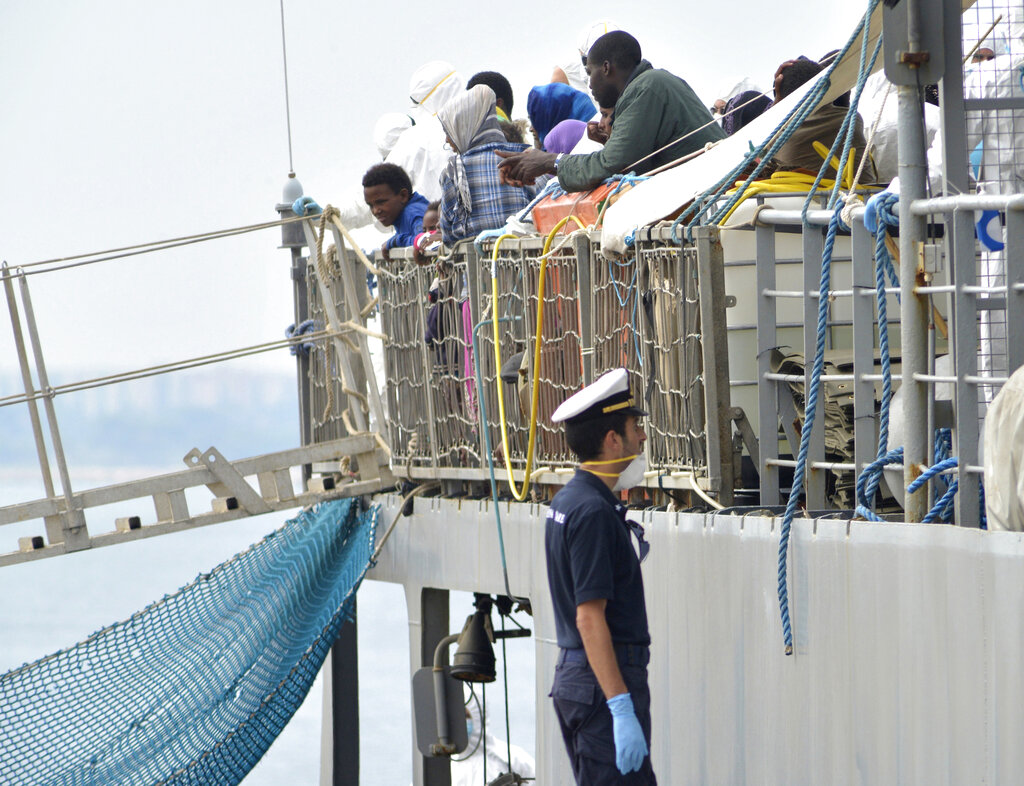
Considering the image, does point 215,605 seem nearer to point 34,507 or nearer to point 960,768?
point 34,507

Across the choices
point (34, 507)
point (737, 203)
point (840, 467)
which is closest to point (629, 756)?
point (840, 467)

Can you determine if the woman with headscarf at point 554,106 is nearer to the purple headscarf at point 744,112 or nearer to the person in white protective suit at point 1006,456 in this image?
the purple headscarf at point 744,112

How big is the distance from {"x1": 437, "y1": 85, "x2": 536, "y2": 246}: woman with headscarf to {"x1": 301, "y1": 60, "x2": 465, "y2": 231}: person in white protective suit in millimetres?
2040

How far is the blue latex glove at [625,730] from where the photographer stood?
14.9ft

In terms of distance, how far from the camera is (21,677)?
856 cm

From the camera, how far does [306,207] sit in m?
8.95

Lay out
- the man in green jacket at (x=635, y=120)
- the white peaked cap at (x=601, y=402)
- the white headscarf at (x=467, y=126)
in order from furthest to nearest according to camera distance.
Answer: the white headscarf at (x=467, y=126)
the man in green jacket at (x=635, y=120)
the white peaked cap at (x=601, y=402)

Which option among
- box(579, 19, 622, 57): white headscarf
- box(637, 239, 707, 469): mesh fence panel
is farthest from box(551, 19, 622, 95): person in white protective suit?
box(637, 239, 707, 469): mesh fence panel

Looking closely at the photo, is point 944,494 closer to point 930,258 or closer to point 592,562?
point 930,258

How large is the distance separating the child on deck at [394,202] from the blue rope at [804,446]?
3712 millimetres

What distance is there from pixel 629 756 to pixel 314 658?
367 centimetres

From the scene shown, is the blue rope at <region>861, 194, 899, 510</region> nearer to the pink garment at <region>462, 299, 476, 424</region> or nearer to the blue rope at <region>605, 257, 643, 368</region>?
the blue rope at <region>605, 257, 643, 368</region>

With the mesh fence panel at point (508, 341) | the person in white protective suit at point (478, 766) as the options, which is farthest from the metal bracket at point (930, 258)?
the person in white protective suit at point (478, 766)

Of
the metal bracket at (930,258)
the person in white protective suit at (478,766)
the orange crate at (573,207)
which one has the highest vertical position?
the orange crate at (573,207)
